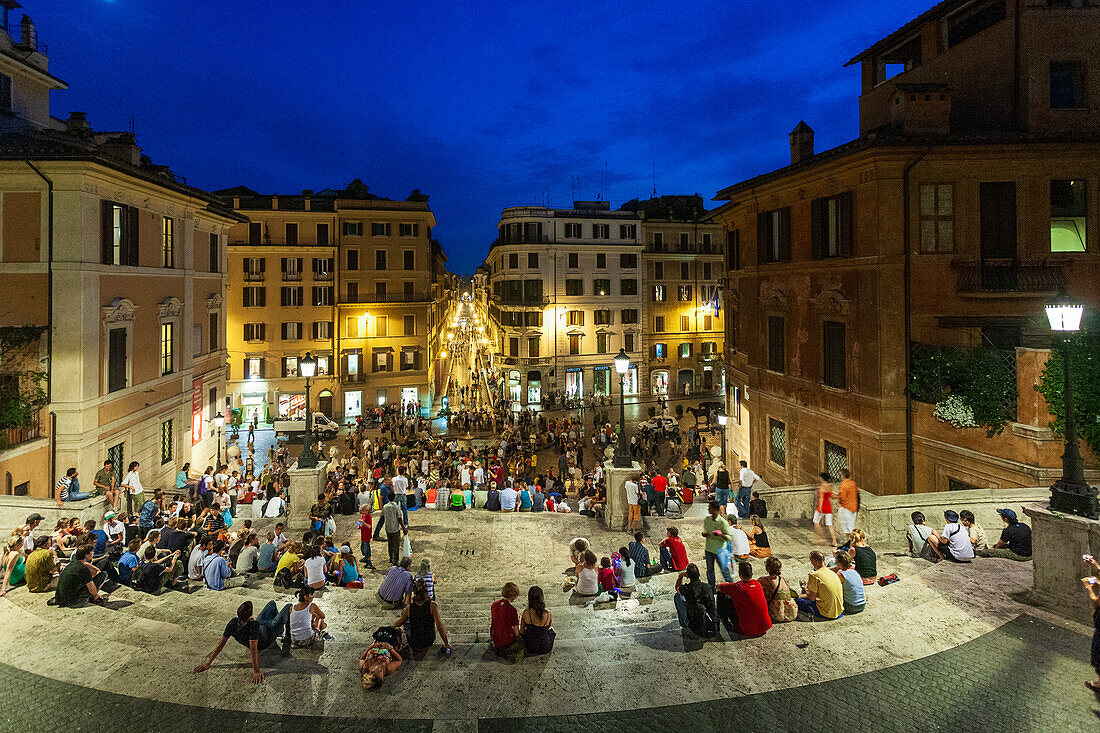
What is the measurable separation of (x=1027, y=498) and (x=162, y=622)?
15.5 meters

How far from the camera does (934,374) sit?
48.9 ft

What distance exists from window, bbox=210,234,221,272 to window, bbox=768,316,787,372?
81.4 feet

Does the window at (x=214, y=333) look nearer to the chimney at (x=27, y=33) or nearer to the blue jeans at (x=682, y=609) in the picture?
the chimney at (x=27, y=33)

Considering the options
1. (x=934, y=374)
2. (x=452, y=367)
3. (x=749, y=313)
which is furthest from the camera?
(x=452, y=367)

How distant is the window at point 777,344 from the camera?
809 inches

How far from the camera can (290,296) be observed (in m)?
45.2

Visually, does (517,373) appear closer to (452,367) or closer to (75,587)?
(452,367)

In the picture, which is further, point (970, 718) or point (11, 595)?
point (11, 595)

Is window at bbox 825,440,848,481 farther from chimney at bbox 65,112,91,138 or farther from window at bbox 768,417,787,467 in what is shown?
chimney at bbox 65,112,91,138

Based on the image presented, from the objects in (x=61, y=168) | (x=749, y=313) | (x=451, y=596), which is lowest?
(x=451, y=596)

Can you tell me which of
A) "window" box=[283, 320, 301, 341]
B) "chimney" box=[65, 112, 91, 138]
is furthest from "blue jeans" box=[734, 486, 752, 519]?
"window" box=[283, 320, 301, 341]

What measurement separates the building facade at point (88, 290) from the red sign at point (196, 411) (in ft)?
2.03

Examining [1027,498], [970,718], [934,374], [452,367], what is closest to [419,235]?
[452,367]

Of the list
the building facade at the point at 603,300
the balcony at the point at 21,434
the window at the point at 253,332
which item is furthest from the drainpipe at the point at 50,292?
the building facade at the point at 603,300
